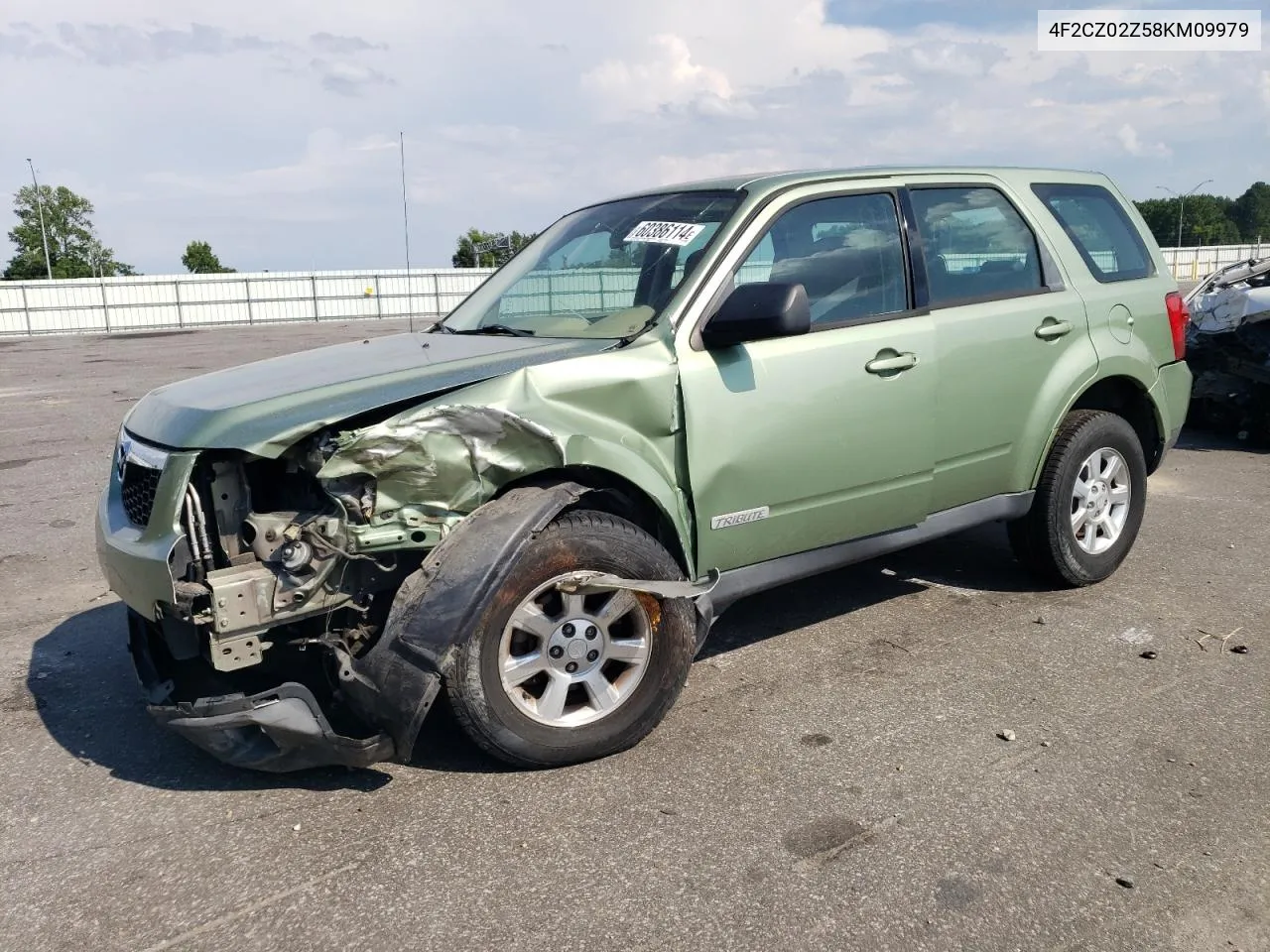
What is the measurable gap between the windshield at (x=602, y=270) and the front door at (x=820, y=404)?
0.25m

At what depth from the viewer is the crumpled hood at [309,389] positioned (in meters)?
3.00

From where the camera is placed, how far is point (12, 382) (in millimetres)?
16266

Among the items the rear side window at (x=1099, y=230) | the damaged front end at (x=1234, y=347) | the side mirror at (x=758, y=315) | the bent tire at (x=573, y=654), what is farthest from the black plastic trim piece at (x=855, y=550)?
the damaged front end at (x=1234, y=347)

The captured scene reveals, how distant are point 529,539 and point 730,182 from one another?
186 cm

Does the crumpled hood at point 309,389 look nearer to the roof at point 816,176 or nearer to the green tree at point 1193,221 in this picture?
the roof at point 816,176

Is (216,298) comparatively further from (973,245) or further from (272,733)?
(272,733)

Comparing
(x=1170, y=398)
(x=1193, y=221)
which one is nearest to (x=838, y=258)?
(x=1170, y=398)

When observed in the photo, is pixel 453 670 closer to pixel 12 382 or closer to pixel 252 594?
pixel 252 594

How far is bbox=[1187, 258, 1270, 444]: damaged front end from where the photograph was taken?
8.08 meters

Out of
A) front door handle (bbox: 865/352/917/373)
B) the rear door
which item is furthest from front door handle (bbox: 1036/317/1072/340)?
front door handle (bbox: 865/352/917/373)

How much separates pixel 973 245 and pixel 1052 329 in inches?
20.8

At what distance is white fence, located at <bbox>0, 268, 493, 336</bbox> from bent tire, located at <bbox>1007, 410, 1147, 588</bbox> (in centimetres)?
2950

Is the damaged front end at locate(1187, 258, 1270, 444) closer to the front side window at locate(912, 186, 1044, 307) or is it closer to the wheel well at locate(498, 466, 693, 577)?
the front side window at locate(912, 186, 1044, 307)

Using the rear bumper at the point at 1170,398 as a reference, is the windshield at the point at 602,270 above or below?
above
